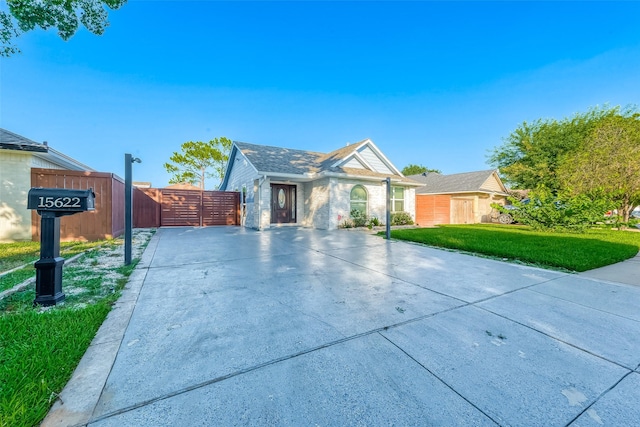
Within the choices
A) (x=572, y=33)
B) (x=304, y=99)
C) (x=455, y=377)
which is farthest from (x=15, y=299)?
(x=572, y=33)

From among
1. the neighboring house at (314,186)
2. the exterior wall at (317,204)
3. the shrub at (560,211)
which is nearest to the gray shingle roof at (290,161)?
the neighboring house at (314,186)

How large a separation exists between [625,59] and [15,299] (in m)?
24.1

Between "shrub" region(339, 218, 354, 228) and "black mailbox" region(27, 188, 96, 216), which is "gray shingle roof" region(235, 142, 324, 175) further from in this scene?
"black mailbox" region(27, 188, 96, 216)

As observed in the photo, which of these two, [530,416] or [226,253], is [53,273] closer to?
[226,253]

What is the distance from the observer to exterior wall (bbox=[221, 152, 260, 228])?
1248 centimetres

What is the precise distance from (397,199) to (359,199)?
3132 mm

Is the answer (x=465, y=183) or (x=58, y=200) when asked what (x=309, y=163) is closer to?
(x=58, y=200)

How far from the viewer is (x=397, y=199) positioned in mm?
14727

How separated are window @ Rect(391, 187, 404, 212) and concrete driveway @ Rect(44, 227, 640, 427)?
425 inches

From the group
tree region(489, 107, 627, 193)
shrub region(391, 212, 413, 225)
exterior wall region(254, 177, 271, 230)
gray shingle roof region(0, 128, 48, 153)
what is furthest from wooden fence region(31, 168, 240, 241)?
tree region(489, 107, 627, 193)

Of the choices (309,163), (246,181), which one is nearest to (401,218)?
(309,163)

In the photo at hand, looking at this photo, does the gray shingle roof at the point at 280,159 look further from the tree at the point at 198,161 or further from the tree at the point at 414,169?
the tree at the point at 414,169

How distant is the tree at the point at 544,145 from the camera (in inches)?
751

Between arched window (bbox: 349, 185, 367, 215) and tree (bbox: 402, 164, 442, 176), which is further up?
tree (bbox: 402, 164, 442, 176)
